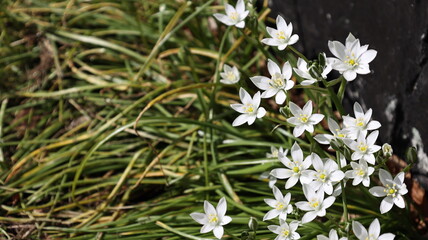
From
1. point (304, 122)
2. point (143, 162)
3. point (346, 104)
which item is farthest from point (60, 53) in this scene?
point (304, 122)

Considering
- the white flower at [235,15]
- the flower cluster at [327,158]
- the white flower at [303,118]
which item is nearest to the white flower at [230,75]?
the white flower at [235,15]

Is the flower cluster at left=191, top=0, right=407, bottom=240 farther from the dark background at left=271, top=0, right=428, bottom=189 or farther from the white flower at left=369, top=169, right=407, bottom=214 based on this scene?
the dark background at left=271, top=0, right=428, bottom=189

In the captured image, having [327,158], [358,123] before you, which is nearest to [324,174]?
[327,158]

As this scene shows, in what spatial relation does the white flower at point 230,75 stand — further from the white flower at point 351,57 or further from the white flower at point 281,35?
the white flower at point 351,57

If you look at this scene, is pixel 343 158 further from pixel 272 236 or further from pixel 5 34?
pixel 5 34

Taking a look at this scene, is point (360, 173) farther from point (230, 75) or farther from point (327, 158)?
point (230, 75)

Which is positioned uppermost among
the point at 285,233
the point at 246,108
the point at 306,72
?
the point at 306,72
